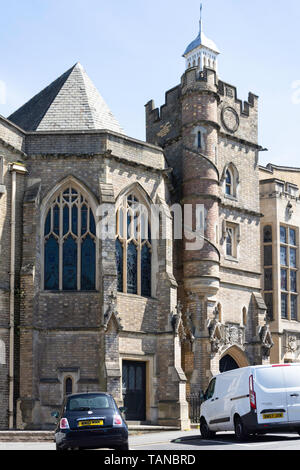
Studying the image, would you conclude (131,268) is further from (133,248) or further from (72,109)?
(72,109)

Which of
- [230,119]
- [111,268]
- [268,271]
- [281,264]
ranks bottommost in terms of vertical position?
[111,268]

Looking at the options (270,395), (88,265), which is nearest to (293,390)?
(270,395)

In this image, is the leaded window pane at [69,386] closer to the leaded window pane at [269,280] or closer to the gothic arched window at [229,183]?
the gothic arched window at [229,183]

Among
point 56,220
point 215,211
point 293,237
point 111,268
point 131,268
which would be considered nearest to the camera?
point 111,268

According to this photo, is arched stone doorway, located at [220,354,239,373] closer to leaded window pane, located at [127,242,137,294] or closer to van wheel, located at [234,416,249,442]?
leaded window pane, located at [127,242,137,294]

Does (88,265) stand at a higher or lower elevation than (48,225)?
lower

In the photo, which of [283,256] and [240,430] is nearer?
[240,430]

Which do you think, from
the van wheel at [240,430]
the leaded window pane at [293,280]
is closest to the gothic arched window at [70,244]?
the van wheel at [240,430]

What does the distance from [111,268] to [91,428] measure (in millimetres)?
11107

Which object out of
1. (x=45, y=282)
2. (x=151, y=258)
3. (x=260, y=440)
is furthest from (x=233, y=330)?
(x=260, y=440)

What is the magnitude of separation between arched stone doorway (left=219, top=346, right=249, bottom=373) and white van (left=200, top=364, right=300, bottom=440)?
513 inches

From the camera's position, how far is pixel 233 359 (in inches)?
1217

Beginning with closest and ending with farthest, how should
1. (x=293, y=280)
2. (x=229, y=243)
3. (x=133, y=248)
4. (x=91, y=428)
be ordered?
(x=91, y=428) < (x=133, y=248) < (x=229, y=243) < (x=293, y=280)
